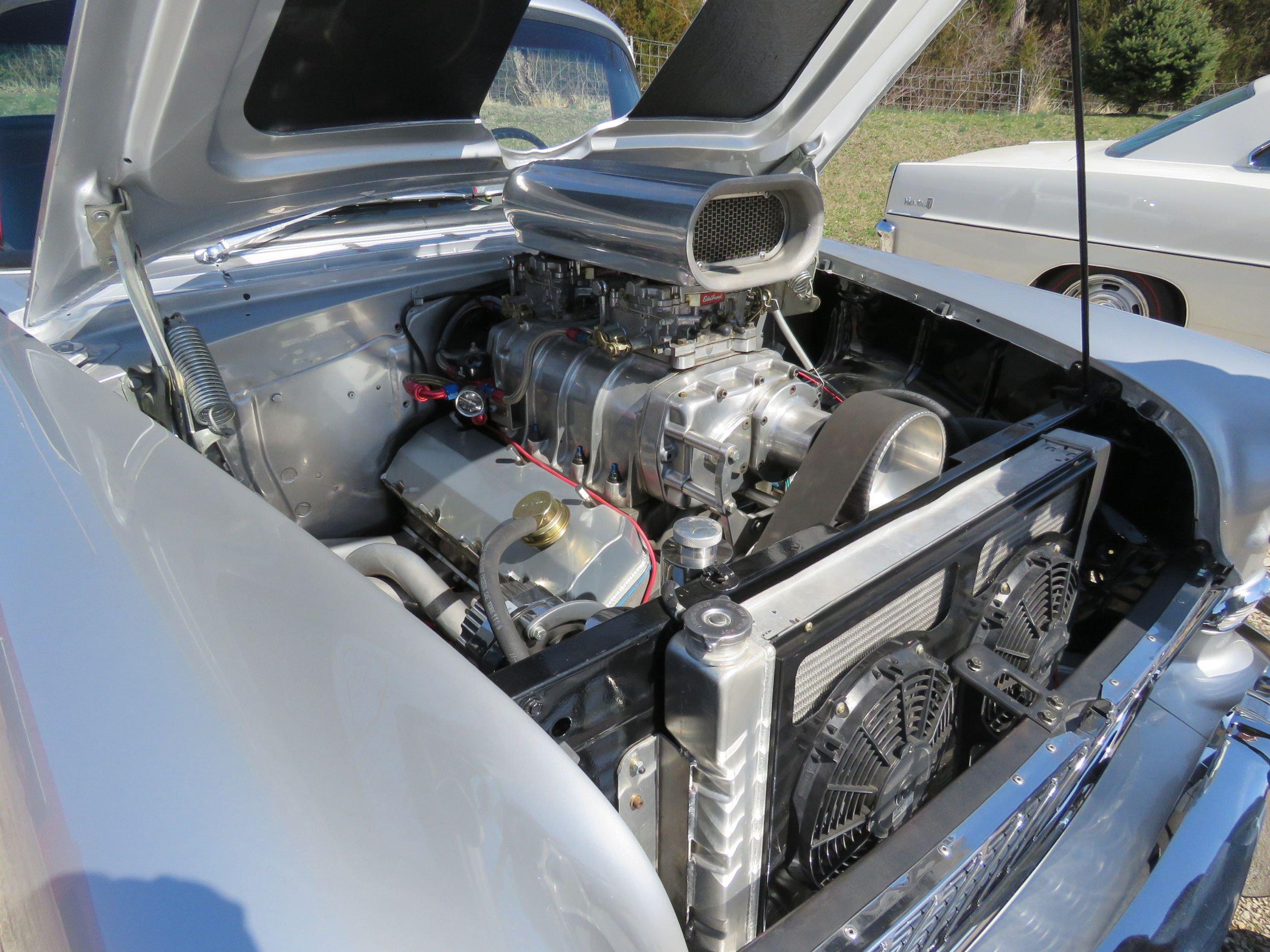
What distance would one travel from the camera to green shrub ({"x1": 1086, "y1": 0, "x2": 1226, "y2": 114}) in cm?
1573

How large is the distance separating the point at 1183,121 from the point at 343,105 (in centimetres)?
445

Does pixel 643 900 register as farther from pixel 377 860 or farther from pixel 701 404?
pixel 701 404

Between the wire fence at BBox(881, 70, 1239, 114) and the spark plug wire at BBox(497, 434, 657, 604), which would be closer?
the spark plug wire at BBox(497, 434, 657, 604)

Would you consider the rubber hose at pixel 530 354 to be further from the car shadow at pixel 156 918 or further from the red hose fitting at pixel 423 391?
the car shadow at pixel 156 918

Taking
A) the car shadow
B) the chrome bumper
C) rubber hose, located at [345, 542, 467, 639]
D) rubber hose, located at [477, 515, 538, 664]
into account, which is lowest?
the chrome bumper

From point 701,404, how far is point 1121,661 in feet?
2.53

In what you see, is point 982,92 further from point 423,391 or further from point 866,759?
point 866,759

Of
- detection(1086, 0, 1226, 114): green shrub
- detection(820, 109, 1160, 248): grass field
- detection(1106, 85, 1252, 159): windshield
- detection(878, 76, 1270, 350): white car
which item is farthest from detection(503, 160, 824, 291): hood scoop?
detection(1086, 0, 1226, 114): green shrub

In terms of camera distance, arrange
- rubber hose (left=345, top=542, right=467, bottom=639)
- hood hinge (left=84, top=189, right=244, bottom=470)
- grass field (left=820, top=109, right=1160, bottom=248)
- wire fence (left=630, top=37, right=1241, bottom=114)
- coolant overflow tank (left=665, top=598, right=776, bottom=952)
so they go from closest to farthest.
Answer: coolant overflow tank (left=665, top=598, right=776, bottom=952) → hood hinge (left=84, top=189, right=244, bottom=470) → rubber hose (left=345, top=542, right=467, bottom=639) → grass field (left=820, top=109, right=1160, bottom=248) → wire fence (left=630, top=37, right=1241, bottom=114)

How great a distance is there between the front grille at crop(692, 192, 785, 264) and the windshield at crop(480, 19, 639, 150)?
0.77 meters

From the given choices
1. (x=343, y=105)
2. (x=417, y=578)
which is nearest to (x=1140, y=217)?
(x=343, y=105)

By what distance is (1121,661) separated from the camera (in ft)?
4.00

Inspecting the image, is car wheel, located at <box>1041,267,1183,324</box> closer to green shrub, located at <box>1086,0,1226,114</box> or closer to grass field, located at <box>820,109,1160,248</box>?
grass field, located at <box>820,109,1160,248</box>

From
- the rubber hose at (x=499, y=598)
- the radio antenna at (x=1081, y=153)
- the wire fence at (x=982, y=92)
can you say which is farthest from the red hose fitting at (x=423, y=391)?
the wire fence at (x=982, y=92)
